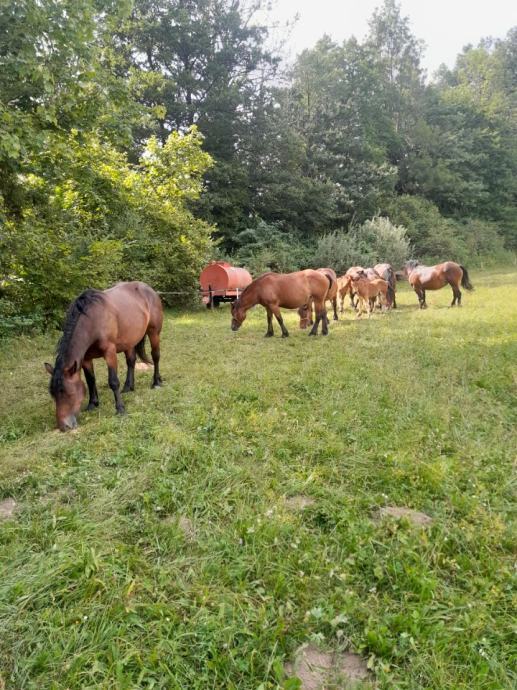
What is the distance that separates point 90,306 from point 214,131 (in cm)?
2286

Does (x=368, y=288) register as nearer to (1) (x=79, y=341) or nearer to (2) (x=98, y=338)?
(2) (x=98, y=338)

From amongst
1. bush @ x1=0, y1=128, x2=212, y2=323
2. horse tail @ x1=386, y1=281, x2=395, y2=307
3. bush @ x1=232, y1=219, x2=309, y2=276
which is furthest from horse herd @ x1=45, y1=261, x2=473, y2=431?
bush @ x1=232, y1=219, x2=309, y2=276

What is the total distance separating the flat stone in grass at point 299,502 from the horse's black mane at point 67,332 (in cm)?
273

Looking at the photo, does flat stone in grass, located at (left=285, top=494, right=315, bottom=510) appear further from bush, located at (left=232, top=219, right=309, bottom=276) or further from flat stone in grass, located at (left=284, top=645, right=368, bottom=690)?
bush, located at (left=232, top=219, right=309, bottom=276)

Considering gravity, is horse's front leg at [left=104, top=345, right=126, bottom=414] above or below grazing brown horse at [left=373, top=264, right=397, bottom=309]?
below

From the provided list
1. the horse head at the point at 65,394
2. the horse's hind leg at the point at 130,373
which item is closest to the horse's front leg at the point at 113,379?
the horse head at the point at 65,394

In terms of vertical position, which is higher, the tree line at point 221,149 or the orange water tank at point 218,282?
the tree line at point 221,149

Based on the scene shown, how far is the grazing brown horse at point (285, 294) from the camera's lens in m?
9.45

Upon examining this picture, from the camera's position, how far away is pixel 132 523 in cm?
277

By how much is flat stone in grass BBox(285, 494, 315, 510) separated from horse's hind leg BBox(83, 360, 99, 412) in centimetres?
309

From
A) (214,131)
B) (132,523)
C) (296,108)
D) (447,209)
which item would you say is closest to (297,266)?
(214,131)

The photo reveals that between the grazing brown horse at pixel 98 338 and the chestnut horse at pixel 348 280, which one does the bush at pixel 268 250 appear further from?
the grazing brown horse at pixel 98 338

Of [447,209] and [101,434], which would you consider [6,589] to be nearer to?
[101,434]

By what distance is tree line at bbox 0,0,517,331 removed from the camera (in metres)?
7.39
